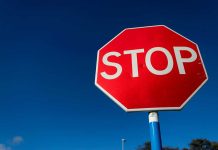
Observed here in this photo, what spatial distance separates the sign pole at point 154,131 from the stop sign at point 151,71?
0.06m

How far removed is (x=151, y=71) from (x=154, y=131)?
1.66ft

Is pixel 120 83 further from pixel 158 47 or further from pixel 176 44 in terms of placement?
pixel 176 44

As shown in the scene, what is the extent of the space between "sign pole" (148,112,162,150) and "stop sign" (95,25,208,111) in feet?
0.20

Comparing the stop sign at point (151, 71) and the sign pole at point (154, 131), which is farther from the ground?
the stop sign at point (151, 71)

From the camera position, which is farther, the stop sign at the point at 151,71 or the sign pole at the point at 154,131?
the stop sign at the point at 151,71

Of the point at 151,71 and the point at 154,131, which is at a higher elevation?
the point at 151,71

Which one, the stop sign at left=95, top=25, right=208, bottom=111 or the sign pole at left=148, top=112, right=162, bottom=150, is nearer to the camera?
the sign pole at left=148, top=112, right=162, bottom=150

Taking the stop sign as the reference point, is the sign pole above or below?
below

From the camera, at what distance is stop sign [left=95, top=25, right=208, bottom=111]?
6.17 ft

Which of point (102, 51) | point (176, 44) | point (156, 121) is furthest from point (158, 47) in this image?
point (156, 121)

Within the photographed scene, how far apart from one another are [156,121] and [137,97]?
0.79 feet

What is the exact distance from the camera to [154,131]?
1.77 m

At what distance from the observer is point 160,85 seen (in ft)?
6.34

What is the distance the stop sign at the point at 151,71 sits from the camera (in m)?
1.88
